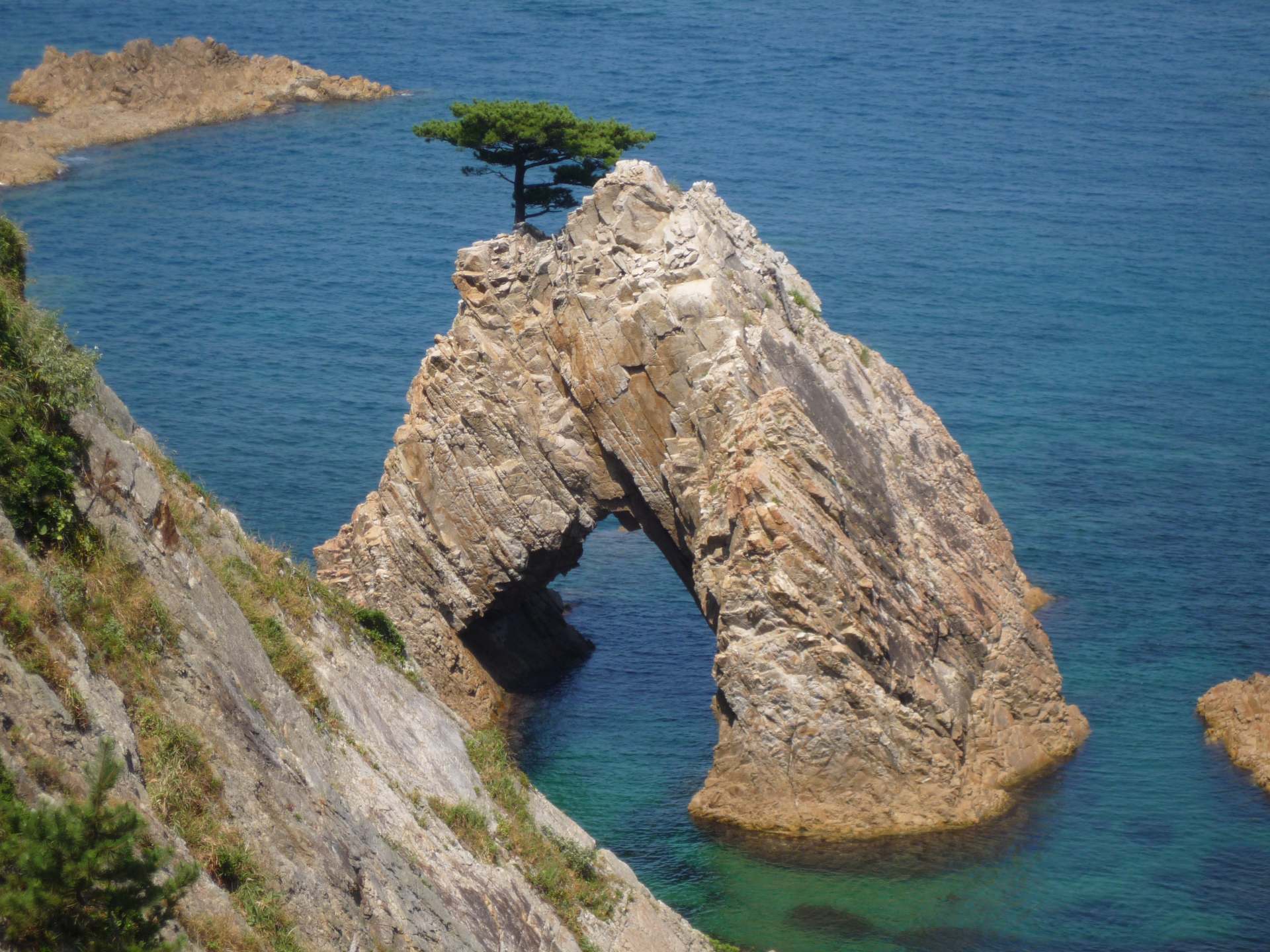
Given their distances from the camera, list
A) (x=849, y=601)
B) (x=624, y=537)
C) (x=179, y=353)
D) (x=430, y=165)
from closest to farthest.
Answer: (x=849, y=601)
(x=624, y=537)
(x=179, y=353)
(x=430, y=165)

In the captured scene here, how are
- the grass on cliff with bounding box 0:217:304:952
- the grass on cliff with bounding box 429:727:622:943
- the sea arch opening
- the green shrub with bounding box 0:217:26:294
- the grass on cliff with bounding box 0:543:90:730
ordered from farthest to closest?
1. the sea arch opening
2. the grass on cliff with bounding box 429:727:622:943
3. the green shrub with bounding box 0:217:26:294
4. the grass on cliff with bounding box 0:217:304:952
5. the grass on cliff with bounding box 0:543:90:730

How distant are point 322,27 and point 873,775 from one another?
12934cm

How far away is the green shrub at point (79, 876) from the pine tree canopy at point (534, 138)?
37431 millimetres

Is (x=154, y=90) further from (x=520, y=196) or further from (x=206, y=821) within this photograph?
(x=206, y=821)

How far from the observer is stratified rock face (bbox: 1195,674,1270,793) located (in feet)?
159

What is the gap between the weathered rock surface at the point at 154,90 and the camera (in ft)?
400

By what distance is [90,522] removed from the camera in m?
21.9

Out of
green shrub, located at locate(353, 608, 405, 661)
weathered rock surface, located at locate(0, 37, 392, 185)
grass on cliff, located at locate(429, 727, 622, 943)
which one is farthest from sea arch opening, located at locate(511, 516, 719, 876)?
weathered rock surface, located at locate(0, 37, 392, 185)

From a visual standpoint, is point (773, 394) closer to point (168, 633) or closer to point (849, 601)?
point (849, 601)

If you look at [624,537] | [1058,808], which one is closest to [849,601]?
[1058,808]

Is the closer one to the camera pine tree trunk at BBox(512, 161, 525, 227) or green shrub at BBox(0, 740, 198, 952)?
green shrub at BBox(0, 740, 198, 952)

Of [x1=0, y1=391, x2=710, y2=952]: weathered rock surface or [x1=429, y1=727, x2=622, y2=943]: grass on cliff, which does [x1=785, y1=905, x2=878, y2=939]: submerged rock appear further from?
[x1=429, y1=727, x2=622, y2=943]: grass on cliff

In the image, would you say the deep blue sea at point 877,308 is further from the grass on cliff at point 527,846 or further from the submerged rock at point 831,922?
the grass on cliff at point 527,846

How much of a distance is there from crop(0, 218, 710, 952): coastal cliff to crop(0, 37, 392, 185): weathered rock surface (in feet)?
327
